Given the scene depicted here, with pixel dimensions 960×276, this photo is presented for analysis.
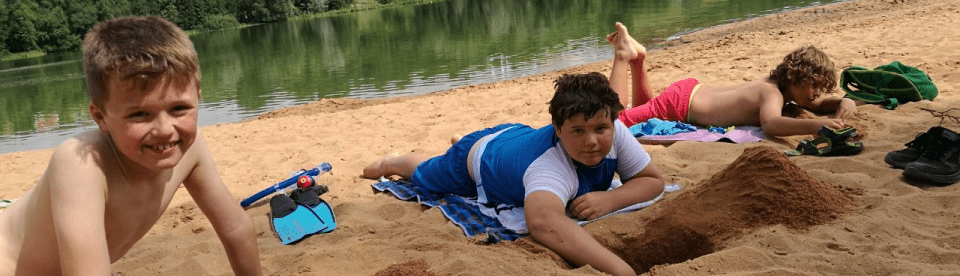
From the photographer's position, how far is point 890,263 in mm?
2607

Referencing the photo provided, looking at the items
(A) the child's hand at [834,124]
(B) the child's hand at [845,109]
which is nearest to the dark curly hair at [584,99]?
(A) the child's hand at [834,124]

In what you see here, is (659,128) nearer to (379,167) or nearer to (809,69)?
(809,69)

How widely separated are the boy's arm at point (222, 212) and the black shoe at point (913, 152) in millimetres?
3323

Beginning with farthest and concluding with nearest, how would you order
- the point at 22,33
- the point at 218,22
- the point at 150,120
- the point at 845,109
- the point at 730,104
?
the point at 218,22
the point at 22,33
the point at 730,104
the point at 845,109
the point at 150,120

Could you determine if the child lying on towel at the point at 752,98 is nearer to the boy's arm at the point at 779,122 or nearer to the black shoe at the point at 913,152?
the boy's arm at the point at 779,122

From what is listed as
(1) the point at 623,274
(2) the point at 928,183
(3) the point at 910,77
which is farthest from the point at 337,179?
(3) the point at 910,77

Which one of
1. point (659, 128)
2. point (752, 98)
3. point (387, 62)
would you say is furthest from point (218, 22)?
point (752, 98)

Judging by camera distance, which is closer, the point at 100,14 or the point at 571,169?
the point at 571,169

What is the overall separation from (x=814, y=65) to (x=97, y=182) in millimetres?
4688

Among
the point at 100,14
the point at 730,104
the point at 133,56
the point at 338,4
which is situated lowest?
the point at 730,104

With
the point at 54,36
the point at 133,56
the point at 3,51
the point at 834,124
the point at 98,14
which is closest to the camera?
the point at 133,56

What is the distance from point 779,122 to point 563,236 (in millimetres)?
2489

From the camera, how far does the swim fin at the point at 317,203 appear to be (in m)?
4.09

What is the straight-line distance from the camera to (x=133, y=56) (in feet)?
6.79
